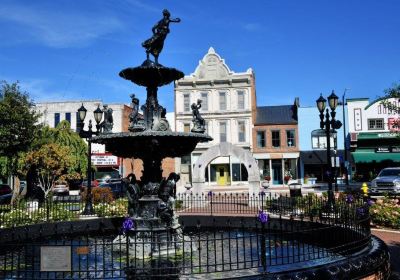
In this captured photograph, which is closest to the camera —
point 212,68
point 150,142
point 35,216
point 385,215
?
point 150,142

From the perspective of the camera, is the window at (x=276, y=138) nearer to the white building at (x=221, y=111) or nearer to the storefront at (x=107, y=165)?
the white building at (x=221, y=111)

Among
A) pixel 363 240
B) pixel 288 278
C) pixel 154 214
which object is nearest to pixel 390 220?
pixel 363 240

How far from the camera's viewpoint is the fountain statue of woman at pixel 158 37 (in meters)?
10.7

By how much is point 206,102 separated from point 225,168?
781 cm

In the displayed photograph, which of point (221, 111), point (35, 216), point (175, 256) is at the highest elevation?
point (221, 111)

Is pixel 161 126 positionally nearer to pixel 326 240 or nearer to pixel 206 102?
pixel 326 240

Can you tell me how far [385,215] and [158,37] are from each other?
1111 centimetres

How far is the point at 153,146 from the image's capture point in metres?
10.0

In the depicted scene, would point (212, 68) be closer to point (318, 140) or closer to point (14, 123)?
point (318, 140)

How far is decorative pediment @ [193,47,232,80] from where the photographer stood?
48.5 metres

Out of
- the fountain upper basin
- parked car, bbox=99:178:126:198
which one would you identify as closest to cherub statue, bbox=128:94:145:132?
the fountain upper basin

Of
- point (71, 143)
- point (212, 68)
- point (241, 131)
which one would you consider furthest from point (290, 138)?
point (71, 143)

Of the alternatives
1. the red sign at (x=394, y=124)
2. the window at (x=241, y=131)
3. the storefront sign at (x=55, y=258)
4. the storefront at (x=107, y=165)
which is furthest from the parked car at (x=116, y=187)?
the red sign at (x=394, y=124)

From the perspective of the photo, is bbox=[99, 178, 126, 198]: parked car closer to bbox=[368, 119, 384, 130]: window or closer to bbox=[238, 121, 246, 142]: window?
bbox=[238, 121, 246, 142]: window
